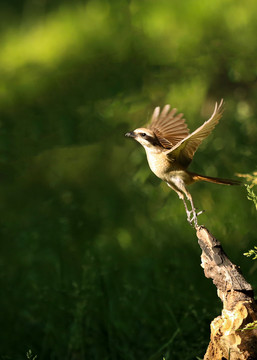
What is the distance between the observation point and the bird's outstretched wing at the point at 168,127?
274 centimetres

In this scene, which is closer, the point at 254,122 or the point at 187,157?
the point at 187,157

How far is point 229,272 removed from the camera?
7.29ft

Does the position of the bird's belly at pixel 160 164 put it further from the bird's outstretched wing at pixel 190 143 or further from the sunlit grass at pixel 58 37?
the sunlit grass at pixel 58 37

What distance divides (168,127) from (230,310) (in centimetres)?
85

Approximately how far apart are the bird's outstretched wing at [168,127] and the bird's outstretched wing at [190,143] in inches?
6.3

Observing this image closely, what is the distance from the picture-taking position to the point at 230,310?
7.24 ft

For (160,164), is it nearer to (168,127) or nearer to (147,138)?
(147,138)

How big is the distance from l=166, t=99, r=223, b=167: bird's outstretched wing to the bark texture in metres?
0.32

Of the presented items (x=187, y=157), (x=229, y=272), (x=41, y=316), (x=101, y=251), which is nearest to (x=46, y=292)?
(x=41, y=316)

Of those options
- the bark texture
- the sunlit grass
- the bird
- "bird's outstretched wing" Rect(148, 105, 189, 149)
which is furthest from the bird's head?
the sunlit grass

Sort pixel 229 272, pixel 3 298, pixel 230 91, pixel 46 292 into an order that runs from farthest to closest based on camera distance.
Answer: pixel 230 91, pixel 3 298, pixel 46 292, pixel 229 272

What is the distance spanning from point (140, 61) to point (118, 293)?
1.90 m

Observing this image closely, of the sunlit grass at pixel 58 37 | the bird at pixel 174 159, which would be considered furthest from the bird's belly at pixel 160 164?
the sunlit grass at pixel 58 37

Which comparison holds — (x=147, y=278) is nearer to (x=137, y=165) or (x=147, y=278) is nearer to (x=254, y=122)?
(x=137, y=165)
